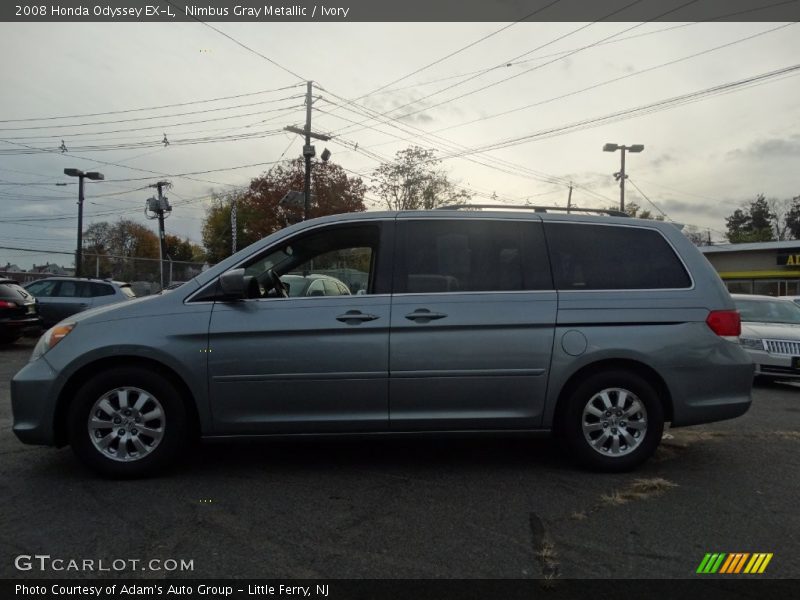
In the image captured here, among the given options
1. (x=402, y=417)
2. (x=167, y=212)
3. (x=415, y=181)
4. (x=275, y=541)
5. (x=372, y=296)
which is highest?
(x=415, y=181)

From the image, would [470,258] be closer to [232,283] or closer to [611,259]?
[611,259]

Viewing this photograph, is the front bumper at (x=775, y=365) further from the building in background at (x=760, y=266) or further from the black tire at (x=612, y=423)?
the building in background at (x=760, y=266)

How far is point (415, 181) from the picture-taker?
130ft

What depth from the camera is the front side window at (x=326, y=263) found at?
4.63m

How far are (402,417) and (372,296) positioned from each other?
2.93ft

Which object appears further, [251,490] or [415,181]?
[415,181]

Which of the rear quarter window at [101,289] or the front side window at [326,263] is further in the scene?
the rear quarter window at [101,289]

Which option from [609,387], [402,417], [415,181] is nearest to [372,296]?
[402,417]

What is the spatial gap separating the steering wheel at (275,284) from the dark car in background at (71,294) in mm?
10724

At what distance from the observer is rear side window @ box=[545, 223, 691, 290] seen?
15.2ft

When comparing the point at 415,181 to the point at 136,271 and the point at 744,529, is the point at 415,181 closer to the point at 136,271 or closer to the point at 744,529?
the point at 136,271

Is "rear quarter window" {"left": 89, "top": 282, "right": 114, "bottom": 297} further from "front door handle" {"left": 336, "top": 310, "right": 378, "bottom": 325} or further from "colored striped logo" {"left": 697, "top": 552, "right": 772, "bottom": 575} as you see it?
"colored striped logo" {"left": 697, "top": 552, "right": 772, "bottom": 575}
